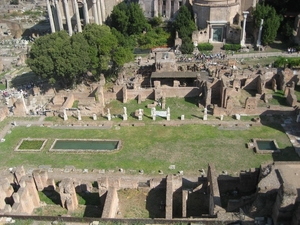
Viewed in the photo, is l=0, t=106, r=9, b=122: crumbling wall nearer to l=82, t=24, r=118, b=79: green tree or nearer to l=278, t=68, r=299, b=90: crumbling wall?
l=82, t=24, r=118, b=79: green tree

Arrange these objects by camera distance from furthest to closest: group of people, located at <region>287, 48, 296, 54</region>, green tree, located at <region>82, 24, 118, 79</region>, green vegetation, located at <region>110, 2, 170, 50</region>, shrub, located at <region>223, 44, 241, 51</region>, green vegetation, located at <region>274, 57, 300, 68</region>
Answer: green vegetation, located at <region>110, 2, 170, 50</region> → shrub, located at <region>223, 44, 241, 51</region> → group of people, located at <region>287, 48, 296, 54</region> → green vegetation, located at <region>274, 57, 300, 68</region> → green tree, located at <region>82, 24, 118, 79</region>

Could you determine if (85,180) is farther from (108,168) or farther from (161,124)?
(161,124)

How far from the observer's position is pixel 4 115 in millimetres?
34312

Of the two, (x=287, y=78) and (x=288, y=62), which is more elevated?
(x=288, y=62)

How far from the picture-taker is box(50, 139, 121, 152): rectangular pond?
29188 millimetres

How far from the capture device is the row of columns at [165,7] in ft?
187

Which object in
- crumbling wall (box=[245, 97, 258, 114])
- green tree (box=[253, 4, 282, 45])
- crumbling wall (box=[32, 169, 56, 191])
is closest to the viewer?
crumbling wall (box=[32, 169, 56, 191])

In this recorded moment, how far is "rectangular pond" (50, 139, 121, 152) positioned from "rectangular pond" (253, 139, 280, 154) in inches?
481

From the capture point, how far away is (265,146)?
28641 mm

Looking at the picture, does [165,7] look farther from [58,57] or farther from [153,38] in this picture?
[58,57]

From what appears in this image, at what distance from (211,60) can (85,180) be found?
1107 inches

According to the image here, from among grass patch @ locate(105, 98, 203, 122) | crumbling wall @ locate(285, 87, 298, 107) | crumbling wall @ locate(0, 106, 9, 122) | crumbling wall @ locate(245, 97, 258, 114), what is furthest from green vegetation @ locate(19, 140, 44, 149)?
crumbling wall @ locate(285, 87, 298, 107)

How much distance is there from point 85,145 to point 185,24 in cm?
3030

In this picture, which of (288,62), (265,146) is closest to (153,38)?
(288,62)
